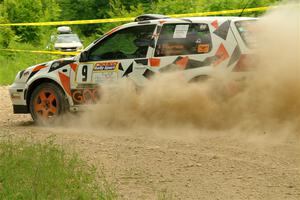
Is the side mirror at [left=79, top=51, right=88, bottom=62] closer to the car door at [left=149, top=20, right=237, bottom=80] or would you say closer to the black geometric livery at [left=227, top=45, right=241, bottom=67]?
the car door at [left=149, top=20, right=237, bottom=80]

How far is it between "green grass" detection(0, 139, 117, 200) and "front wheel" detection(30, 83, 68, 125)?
10.3ft

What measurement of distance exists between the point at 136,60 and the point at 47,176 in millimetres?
4162

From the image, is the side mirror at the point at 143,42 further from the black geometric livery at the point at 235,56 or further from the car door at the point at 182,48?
the black geometric livery at the point at 235,56

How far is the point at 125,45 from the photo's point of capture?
10.5 meters

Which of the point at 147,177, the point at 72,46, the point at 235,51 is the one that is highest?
the point at 72,46

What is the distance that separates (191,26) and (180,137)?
1.93 meters

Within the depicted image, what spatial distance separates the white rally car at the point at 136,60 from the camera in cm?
982

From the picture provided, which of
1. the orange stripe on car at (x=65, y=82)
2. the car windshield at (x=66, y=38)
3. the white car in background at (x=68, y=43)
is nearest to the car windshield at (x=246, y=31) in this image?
the orange stripe on car at (x=65, y=82)

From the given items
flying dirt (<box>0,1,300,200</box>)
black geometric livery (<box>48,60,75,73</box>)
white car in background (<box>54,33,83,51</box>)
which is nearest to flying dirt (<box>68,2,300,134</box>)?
flying dirt (<box>0,1,300,200</box>)

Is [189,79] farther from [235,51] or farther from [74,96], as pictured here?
[74,96]

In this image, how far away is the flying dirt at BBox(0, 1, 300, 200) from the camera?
266 inches

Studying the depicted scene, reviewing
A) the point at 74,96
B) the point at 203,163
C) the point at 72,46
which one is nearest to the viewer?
the point at 203,163

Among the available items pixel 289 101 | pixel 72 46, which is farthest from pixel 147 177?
pixel 72 46

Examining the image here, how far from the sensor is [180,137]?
918 cm
